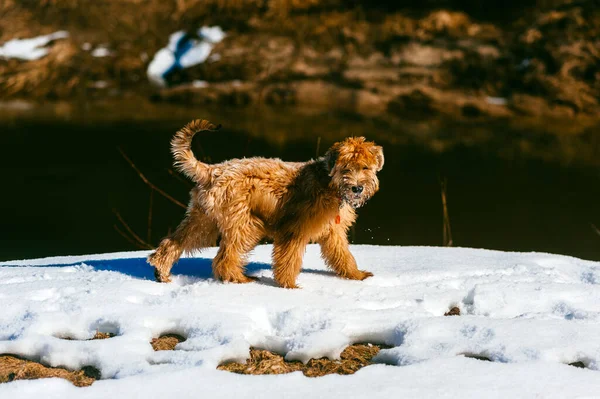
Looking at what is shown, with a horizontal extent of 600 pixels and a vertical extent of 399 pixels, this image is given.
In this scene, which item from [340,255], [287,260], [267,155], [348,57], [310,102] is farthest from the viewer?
[348,57]

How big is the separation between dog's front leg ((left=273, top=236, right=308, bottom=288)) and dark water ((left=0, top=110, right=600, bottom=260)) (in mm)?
10417

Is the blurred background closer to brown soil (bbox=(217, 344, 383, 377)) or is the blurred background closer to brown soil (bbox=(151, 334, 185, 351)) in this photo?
brown soil (bbox=(151, 334, 185, 351))

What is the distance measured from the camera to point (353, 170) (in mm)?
6809

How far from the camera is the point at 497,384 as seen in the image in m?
5.03

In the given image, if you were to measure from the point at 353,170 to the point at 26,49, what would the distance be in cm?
Answer: 2691

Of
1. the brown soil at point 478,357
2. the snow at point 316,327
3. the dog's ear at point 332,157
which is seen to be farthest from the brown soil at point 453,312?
the dog's ear at point 332,157

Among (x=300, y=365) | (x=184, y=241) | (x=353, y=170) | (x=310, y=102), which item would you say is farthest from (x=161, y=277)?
(x=310, y=102)

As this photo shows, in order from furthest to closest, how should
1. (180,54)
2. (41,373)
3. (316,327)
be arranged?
(180,54) → (316,327) → (41,373)

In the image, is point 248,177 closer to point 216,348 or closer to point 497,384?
point 216,348

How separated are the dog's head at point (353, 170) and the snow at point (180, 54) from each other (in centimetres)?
2417

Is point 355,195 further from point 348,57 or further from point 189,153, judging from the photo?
point 348,57

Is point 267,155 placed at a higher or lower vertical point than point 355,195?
lower

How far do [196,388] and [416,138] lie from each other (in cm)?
2136

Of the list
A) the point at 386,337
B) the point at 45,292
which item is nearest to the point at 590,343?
the point at 386,337
